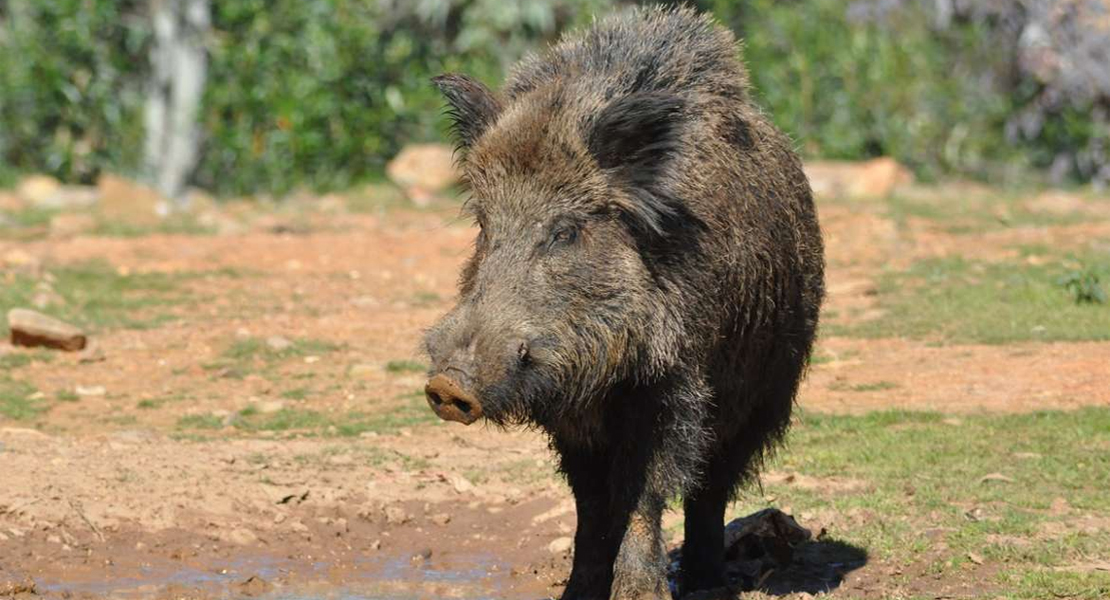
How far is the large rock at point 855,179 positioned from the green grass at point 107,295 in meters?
6.29

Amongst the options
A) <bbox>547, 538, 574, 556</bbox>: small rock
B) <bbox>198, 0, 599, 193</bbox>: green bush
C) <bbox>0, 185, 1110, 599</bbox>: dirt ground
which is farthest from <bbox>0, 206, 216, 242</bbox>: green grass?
<bbox>547, 538, 574, 556</bbox>: small rock

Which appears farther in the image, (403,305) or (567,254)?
(403,305)

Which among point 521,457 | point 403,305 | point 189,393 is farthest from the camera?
point 403,305

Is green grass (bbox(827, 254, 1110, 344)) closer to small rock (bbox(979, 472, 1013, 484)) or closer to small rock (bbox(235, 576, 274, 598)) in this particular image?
small rock (bbox(979, 472, 1013, 484))

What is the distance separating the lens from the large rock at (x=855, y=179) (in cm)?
1798

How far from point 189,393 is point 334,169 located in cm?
909

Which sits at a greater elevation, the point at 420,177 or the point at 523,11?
the point at 523,11

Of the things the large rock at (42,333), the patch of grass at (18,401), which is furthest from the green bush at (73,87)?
the patch of grass at (18,401)

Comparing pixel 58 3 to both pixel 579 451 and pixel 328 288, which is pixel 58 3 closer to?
pixel 328 288

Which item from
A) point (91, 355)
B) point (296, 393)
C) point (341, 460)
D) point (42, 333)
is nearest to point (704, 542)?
point (341, 460)

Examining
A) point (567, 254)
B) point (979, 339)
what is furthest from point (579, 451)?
point (979, 339)

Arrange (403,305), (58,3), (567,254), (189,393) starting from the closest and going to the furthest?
(567,254) → (189,393) → (403,305) → (58,3)

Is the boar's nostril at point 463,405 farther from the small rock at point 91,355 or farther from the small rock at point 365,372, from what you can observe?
the small rock at point 91,355

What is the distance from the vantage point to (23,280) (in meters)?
14.1
